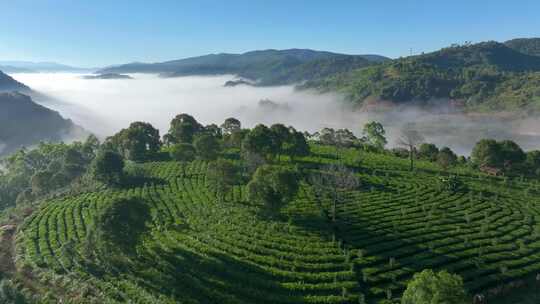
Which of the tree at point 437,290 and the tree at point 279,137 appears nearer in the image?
the tree at point 437,290

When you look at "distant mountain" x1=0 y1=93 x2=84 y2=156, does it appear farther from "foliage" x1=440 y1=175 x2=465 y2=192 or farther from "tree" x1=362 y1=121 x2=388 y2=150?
"foliage" x1=440 y1=175 x2=465 y2=192

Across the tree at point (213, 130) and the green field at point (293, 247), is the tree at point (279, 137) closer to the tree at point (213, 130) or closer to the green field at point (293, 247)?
the green field at point (293, 247)

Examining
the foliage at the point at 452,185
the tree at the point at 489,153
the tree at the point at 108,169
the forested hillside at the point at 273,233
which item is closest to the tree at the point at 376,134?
the forested hillside at the point at 273,233

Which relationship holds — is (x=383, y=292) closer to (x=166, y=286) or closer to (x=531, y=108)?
(x=166, y=286)

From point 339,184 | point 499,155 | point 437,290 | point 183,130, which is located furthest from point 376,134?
point 437,290

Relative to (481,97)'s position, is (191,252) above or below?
below

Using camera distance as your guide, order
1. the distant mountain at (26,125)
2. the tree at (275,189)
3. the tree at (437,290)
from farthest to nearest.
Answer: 1. the distant mountain at (26,125)
2. the tree at (275,189)
3. the tree at (437,290)

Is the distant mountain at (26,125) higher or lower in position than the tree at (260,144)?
lower

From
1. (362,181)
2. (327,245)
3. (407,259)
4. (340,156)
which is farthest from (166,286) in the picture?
(340,156)

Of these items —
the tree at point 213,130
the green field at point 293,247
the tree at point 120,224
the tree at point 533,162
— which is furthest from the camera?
the tree at point 213,130
